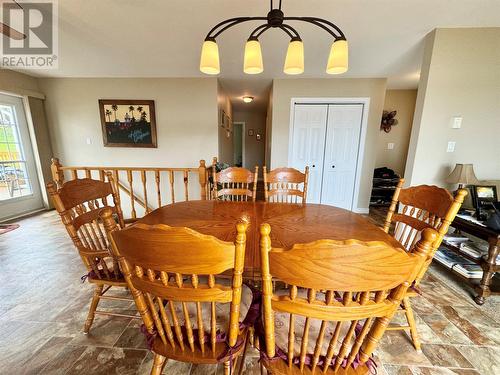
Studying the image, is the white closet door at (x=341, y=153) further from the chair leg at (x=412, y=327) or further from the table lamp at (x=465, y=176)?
the chair leg at (x=412, y=327)

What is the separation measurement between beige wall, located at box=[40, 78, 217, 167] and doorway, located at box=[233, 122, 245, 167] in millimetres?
3730

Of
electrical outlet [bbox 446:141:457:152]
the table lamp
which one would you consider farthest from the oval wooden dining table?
electrical outlet [bbox 446:141:457:152]

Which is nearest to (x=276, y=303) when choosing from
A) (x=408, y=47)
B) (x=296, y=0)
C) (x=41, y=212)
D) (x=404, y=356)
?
(x=404, y=356)

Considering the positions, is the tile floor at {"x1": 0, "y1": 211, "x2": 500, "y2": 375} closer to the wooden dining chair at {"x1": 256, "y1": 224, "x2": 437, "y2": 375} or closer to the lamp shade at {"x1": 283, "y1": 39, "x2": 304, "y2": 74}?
the wooden dining chair at {"x1": 256, "y1": 224, "x2": 437, "y2": 375}

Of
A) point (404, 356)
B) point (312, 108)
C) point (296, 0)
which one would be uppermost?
point (296, 0)

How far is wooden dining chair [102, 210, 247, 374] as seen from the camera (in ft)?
1.84

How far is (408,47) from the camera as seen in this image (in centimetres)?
238

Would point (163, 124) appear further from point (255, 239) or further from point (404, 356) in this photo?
point (404, 356)

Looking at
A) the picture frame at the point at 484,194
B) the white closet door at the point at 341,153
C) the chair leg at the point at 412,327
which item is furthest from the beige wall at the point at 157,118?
the picture frame at the point at 484,194

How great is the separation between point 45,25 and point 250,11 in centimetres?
215

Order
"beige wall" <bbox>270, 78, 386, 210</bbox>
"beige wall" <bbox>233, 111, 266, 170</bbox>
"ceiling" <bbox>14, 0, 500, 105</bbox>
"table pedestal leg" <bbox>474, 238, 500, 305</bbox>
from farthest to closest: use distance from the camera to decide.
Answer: "beige wall" <bbox>233, 111, 266, 170</bbox> < "beige wall" <bbox>270, 78, 386, 210</bbox> < "ceiling" <bbox>14, 0, 500, 105</bbox> < "table pedestal leg" <bbox>474, 238, 500, 305</bbox>

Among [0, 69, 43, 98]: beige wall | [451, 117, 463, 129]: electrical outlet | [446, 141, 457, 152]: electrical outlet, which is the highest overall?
[0, 69, 43, 98]: beige wall

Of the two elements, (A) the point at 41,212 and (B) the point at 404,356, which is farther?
(A) the point at 41,212

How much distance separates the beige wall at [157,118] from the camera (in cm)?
360
